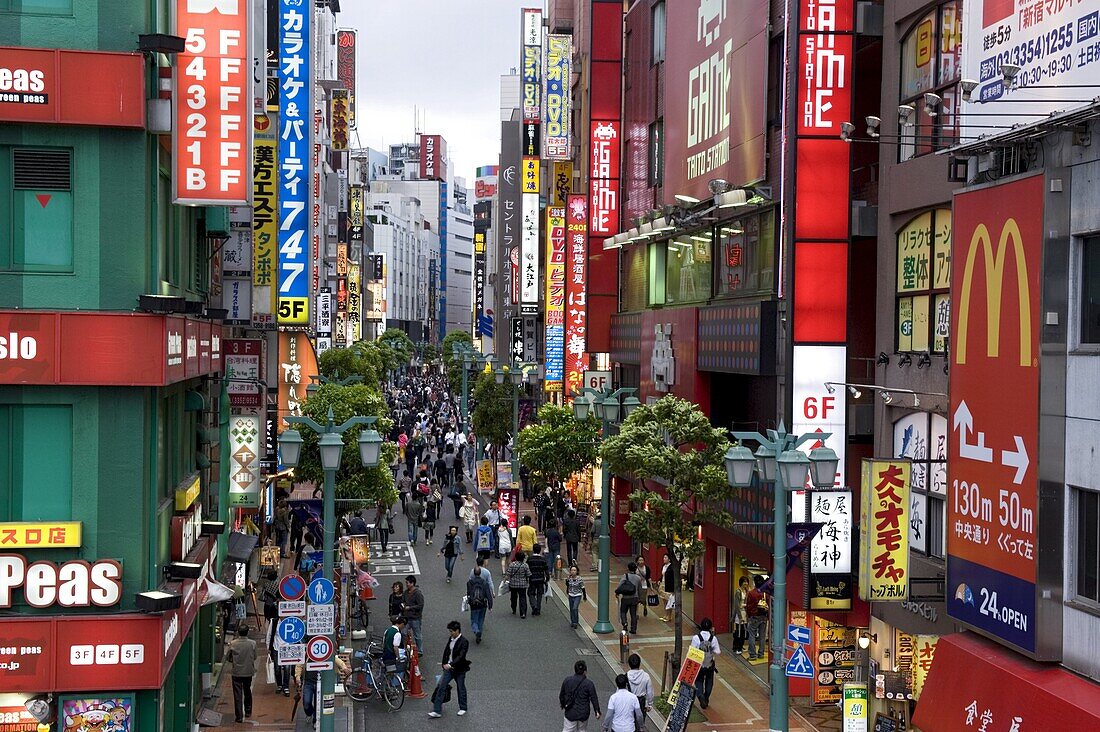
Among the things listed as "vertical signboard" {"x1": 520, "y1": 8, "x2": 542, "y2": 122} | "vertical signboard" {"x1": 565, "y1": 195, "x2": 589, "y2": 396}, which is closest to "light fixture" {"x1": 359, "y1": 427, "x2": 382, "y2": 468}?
"vertical signboard" {"x1": 565, "y1": 195, "x2": 589, "y2": 396}

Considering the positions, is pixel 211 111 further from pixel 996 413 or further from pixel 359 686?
pixel 359 686

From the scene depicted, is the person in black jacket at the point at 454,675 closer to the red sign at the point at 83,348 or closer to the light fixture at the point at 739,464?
the light fixture at the point at 739,464

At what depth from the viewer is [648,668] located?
25297mm

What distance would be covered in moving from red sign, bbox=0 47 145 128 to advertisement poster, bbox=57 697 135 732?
22.6 feet

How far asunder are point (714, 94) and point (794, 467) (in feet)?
50.1

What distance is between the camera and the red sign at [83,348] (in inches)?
587

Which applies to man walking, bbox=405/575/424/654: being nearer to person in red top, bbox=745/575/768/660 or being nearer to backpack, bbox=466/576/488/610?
backpack, bbox=466/576/488/610

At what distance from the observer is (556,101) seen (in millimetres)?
56625

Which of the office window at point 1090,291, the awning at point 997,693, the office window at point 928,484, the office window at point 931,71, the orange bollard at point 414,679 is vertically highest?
the office window at point 931,71

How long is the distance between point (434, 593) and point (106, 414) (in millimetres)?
17631

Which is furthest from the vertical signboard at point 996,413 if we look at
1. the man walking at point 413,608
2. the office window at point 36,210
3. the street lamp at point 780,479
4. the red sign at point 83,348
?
the man walking at point 413,608

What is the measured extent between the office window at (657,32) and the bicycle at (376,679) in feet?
65.6

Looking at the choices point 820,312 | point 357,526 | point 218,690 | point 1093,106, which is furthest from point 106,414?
point 357,526

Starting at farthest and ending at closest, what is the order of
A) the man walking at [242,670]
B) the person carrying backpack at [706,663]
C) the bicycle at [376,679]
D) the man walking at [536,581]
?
the man walking at [536,581] < the bicycle at [376,679] < the man walking at [242,670] < the person carrying backpack at [706,663]
